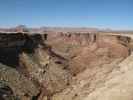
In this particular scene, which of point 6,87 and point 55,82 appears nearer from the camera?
point 6,87

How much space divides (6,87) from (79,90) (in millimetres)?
9402

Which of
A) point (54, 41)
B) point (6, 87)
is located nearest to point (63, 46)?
point (54, 41)

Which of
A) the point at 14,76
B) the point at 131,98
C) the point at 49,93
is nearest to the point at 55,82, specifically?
the point at 49,93

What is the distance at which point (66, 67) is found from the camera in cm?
4294

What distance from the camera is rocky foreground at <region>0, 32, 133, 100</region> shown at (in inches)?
1043

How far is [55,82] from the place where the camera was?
35.3m

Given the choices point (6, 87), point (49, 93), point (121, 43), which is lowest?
point (49, 93)

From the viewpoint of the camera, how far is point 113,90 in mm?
22719

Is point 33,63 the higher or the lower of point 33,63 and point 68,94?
the higher

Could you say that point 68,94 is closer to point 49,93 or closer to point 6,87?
point 49,93

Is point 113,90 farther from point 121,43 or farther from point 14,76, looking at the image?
point 121,43

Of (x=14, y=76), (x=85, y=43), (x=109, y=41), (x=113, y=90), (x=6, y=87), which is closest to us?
(x=113, y=90)

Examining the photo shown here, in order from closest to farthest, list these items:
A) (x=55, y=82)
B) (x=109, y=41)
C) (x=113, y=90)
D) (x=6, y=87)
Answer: (x=113, y=90)
(x=6, y=87)
(x=55, y=82)
(x=109, y=41)

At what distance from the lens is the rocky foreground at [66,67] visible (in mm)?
26484
